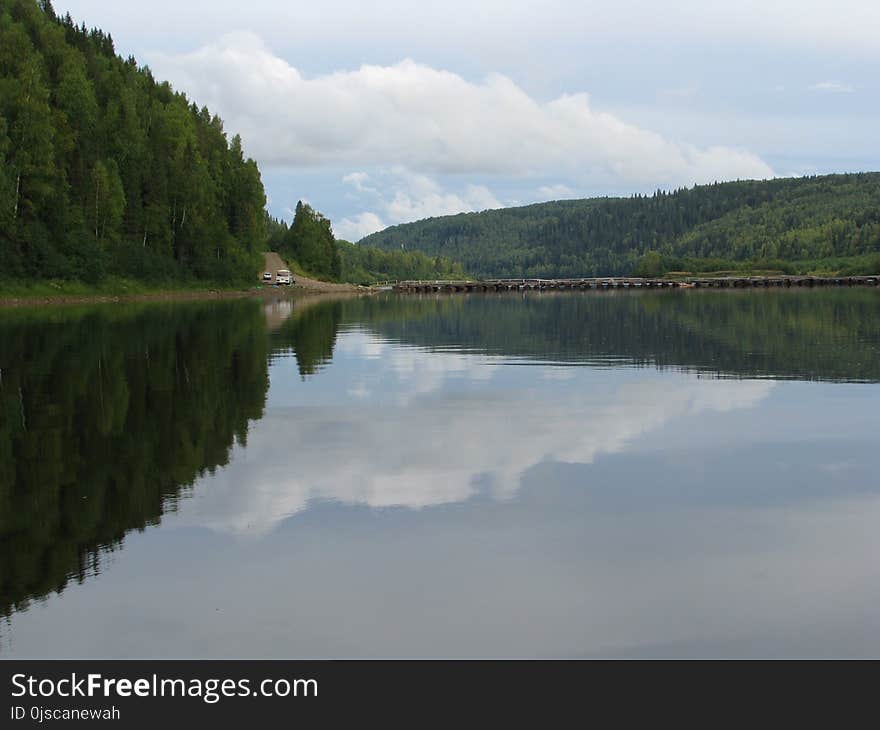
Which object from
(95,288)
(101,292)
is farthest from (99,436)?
(101,292)

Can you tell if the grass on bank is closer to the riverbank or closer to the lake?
the riverbank

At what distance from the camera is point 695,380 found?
3675 centimetres

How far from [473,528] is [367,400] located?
16.6 m

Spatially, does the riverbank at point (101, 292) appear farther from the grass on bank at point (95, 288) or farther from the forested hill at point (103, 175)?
the forested hill at point (103, 175)

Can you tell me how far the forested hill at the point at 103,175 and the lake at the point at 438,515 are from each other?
7792 cm

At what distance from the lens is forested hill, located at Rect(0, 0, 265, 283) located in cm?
10812

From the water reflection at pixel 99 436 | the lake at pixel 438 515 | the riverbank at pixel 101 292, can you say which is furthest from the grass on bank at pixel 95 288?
the lake at pixel 438 515

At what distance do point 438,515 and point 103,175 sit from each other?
377ft

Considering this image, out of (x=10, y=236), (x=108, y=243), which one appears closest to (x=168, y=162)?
(x=108, y=243)

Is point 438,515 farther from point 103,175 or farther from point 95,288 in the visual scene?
point 103,175

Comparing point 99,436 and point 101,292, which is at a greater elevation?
point 101,292

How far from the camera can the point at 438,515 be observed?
17219 mm

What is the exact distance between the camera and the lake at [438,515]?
11961 mm
